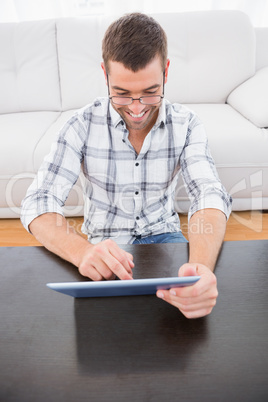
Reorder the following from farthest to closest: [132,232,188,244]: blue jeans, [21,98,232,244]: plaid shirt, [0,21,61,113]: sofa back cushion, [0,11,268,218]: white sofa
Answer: [0,21,61,113]: sofa back cushion → [0,11,268,218]: white sofa → [132,232,188,244]: blue jeans → [21,98,232,244]: plaid shirt

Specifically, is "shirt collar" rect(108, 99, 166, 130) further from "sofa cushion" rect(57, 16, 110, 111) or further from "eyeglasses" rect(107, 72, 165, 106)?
"sofa cushion" rect(57, 16, 110, 111)

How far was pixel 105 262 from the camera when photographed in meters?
0.66

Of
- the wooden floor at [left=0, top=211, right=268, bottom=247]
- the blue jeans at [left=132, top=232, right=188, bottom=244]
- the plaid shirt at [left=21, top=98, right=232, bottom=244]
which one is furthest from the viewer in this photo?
the wooden floor at [left=0, top=211, right=268, bottom=247]

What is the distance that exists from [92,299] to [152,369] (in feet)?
0.62

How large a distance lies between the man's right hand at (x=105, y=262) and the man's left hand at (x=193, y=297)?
10 centimetres

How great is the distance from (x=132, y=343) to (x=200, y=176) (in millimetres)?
598

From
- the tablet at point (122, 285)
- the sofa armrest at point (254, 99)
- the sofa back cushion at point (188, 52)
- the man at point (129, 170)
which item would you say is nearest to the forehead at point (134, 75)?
the man at point (129, 170)

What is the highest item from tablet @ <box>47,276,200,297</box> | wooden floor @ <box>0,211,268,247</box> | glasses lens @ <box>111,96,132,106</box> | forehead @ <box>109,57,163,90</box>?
forehead @ <box>109,57,163,90</box>

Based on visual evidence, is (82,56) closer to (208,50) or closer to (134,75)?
(208,50)

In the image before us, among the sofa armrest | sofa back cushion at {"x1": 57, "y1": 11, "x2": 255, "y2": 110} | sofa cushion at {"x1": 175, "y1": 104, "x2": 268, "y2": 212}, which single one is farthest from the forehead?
sofa back cushion at {"x1": 57, "y1": 11, "x2": 255, "y2": 110}

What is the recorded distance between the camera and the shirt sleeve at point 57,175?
89 centimetres

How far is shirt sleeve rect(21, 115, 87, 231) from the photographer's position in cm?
89

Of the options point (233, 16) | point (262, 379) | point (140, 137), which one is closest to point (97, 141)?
point (140, 137)

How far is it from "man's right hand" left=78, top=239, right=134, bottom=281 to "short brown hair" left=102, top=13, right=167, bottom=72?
496mm
